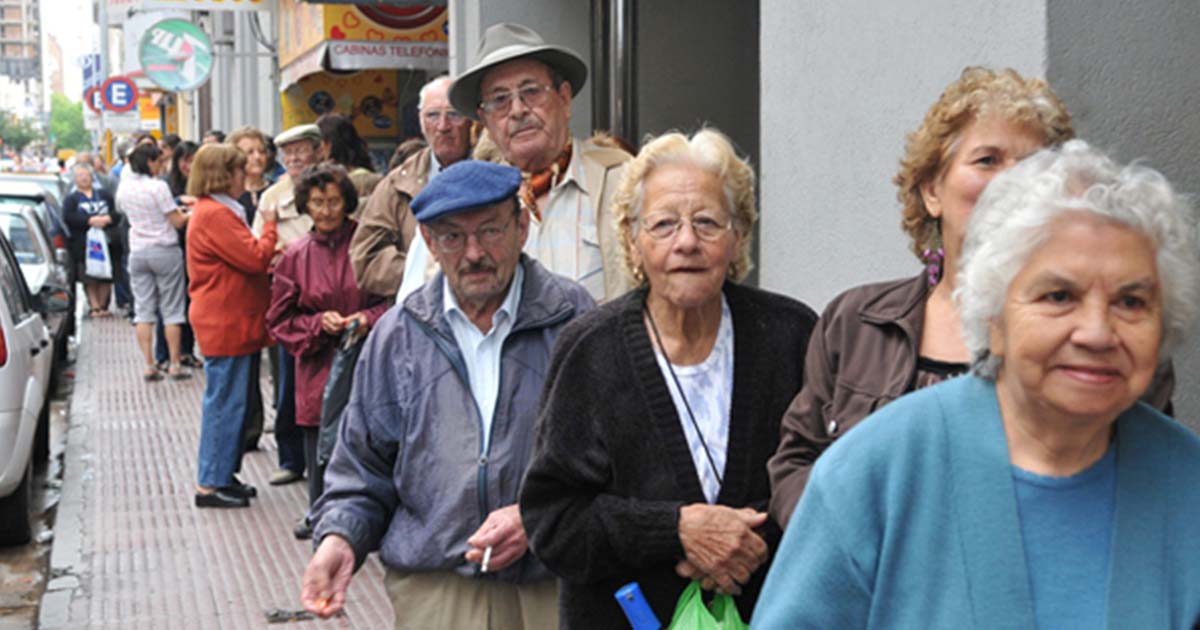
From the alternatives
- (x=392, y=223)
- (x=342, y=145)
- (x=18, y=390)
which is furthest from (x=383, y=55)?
(x=392, y=223)

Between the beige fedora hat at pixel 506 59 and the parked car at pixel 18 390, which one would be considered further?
the parked car at pixel 18 390

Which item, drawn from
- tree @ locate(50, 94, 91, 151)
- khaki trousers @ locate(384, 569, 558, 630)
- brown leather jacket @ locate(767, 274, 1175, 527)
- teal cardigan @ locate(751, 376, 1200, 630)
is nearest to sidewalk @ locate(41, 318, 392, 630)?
khaki trousers @ locate(384, 569, 558, 630)

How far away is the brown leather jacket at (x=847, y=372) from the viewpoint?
308 cm

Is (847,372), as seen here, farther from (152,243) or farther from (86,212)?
(86,212)

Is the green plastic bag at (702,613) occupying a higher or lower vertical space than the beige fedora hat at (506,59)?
lower

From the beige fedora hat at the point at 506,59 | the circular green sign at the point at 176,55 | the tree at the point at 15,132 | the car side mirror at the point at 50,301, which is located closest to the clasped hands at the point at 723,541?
the beige fedora hat at the point at 506,59

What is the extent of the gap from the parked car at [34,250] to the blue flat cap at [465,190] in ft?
41.9

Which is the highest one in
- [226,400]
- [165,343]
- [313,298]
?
[313,298]

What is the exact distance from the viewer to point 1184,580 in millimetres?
2275

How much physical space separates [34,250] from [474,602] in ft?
45.1

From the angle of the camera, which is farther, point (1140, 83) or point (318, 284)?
point (318, 284)

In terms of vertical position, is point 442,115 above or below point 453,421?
above

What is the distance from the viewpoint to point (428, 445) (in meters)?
3.96

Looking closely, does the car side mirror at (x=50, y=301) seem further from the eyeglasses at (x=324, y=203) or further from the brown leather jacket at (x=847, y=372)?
the brown leather jacket at (x=847, y=372)
